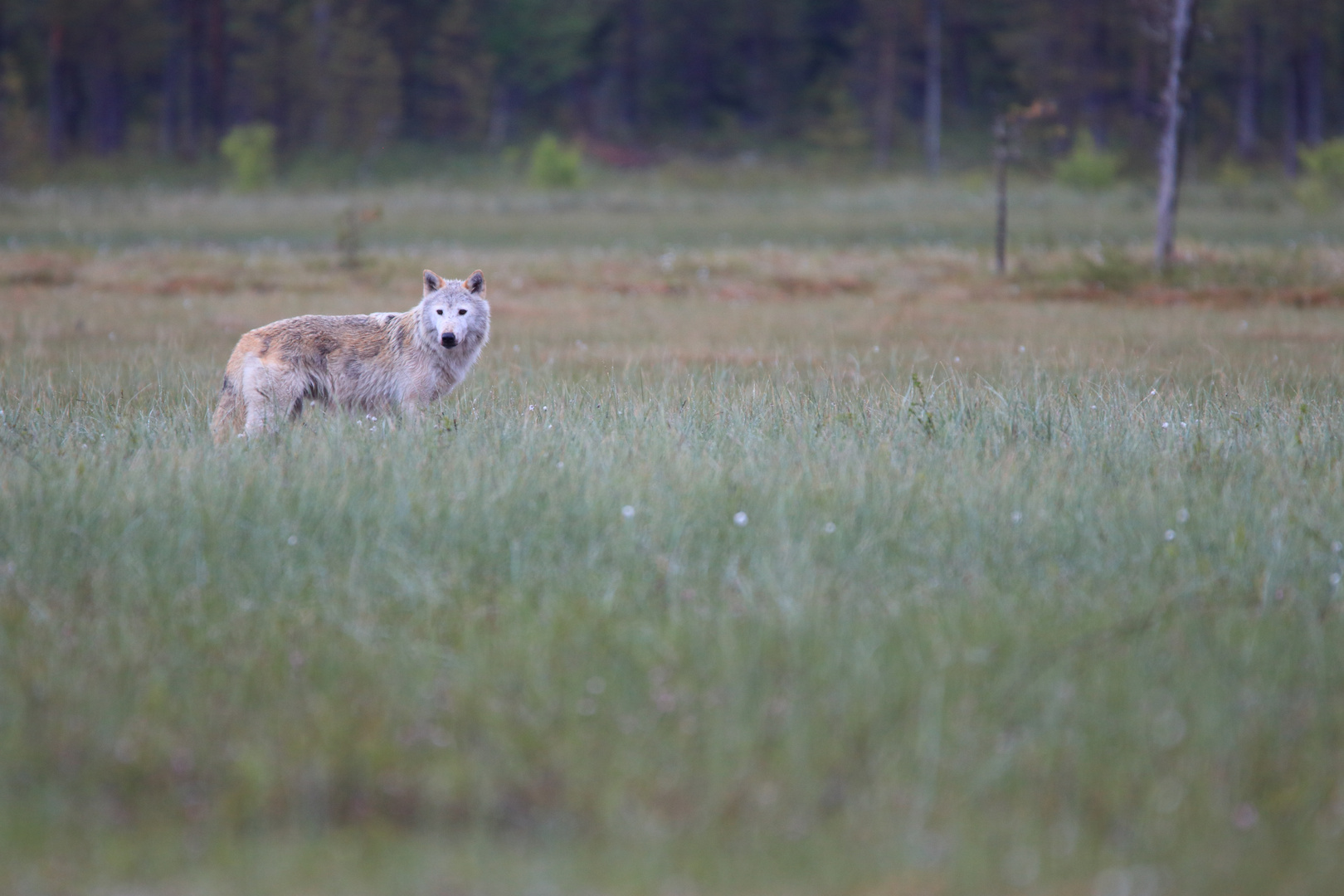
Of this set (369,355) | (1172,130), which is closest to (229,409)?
(369,355)

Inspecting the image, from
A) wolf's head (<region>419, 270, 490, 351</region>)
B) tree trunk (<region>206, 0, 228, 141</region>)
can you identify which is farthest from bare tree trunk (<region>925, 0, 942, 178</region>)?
wolf's head (<region>419, 270, 490, 351</region>)

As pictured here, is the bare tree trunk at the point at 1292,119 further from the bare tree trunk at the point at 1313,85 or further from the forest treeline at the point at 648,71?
the bare tree trunk at the point at 1313,85

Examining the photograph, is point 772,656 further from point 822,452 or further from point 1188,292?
point 1188,292

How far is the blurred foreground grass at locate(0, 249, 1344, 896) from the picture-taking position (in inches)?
147

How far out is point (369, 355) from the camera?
386 inches

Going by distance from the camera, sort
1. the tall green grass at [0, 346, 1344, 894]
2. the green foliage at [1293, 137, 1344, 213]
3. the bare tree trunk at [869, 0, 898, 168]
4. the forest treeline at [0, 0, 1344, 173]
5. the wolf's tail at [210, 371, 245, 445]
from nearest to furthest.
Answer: the tall green grass at [0, 346, 1344, 894] → the wolf's tail at [210, 371, 245, 445] → the green foliage at [1293, 137, 1344, 213] → the forest treeline at [0, 0, 1344, 173] → the bare tree trunk at [869, 0, 898, 168]

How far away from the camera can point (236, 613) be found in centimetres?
541

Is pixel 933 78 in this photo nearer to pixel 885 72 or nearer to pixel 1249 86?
pixel 885 72

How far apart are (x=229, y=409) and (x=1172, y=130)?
21.1 metres

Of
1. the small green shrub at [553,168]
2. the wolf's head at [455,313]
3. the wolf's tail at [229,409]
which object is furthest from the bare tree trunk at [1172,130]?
the small green shrub at [553,168]

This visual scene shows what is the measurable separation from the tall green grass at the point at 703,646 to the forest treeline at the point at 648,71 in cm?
6651

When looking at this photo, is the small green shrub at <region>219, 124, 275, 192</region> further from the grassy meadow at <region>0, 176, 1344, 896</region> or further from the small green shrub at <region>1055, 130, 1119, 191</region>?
the grassy meadow at <region>0, 176, 1344, 896</region>

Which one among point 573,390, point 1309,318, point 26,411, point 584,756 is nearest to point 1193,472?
point 584,756

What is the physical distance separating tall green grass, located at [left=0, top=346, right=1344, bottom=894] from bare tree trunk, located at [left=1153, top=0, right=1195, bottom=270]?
15604 millimetres
